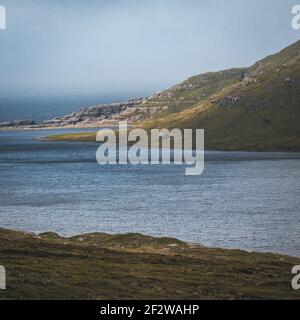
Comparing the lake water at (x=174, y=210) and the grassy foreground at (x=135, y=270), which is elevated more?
the lake water at (x=174, y=210)

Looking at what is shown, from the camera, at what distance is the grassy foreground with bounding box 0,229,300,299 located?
73.2 meters

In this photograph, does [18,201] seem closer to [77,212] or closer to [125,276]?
[77,212]

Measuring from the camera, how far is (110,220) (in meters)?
134

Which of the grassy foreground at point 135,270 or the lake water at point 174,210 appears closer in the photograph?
the grassy foreground at point 135,270

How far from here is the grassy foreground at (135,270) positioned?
73.2 meters

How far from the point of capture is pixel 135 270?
85.1m

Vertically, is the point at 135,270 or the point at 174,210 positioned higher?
the point at 174,210

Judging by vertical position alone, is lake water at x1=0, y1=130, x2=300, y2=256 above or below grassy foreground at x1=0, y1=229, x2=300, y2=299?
above

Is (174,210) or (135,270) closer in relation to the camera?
(135,270)

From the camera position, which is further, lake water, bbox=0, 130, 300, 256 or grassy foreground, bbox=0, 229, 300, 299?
lake water, bbox=0, 130, 300, 256
